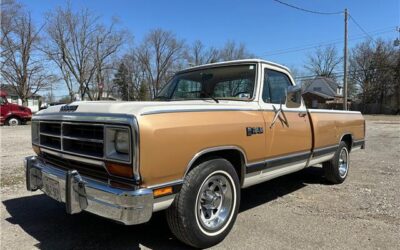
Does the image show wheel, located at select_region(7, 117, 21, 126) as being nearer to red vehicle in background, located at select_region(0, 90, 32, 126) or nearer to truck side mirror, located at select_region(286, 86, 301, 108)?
red vehicle in background, located at select_region(0, 90, 32, 126)

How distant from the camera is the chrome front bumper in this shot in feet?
9.62

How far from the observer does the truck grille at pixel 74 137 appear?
3.27 metres

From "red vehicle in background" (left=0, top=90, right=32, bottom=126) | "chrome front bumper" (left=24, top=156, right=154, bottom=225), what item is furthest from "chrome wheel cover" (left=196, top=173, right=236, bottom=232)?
"red vehicle in background" (left=0, top=90, right=32, bottom=126)

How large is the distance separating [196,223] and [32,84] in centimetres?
4317

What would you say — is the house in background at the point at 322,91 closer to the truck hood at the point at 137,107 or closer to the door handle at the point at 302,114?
the door handle at the point at 302,114

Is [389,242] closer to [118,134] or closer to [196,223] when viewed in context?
[196,223]

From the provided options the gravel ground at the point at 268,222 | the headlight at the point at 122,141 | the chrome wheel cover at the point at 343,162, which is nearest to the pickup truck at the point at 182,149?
the headlight at the point at 122,141

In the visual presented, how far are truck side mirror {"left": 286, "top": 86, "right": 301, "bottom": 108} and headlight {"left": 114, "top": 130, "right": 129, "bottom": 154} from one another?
254 cm

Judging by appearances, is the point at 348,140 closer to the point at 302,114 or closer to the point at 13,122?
the point at 302,114

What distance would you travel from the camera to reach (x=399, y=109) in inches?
2335

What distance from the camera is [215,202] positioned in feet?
12.5

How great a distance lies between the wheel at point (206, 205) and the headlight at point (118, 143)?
0.65m

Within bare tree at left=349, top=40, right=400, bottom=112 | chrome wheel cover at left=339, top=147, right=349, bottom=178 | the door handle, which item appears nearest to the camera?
the door handle

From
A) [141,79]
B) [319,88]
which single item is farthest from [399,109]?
[141,79]
